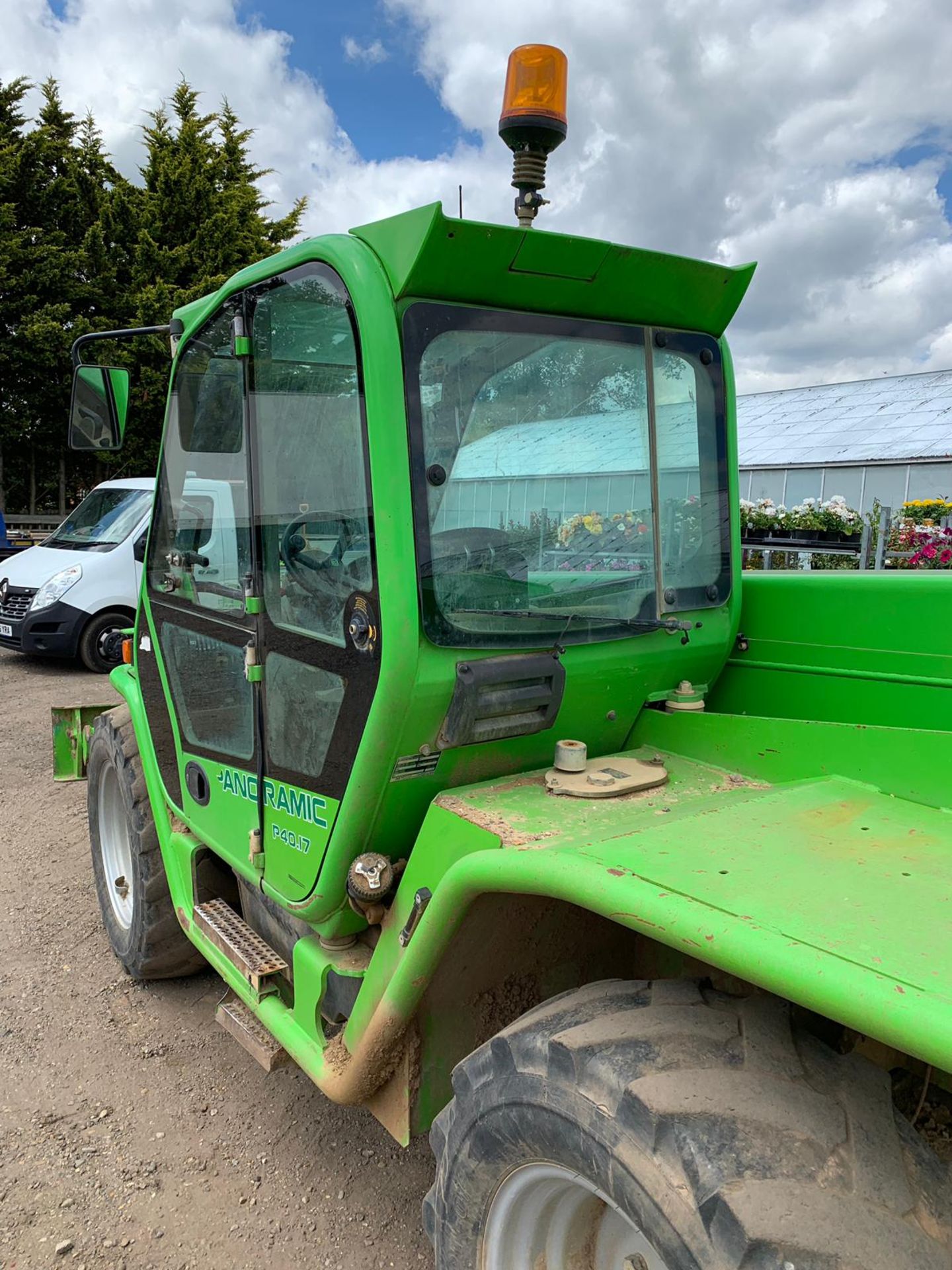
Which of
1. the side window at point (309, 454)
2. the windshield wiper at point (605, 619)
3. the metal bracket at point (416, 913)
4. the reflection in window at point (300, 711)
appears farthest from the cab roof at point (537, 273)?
the metal bracket at point (416, 913)

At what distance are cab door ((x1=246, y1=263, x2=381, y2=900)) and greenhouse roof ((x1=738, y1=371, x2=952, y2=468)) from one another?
17.7m

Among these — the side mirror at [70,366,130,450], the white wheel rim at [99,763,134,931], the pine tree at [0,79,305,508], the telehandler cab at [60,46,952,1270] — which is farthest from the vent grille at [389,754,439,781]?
the pine tree at [0,79,305,508]

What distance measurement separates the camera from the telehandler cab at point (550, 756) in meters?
1.27

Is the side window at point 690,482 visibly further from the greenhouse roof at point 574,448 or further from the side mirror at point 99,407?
the side mirror at point 99,407

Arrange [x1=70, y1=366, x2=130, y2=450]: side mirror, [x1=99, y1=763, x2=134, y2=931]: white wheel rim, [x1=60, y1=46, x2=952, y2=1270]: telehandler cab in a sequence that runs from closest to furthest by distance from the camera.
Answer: [x1=60, y1=46, x2=952, y2=1270]: telehandler cab
[x1=70, y1=366, x2=130, y2=450]: side mirror
[x1=99, y1=763, x2=134, y2=931]: white wheel rim

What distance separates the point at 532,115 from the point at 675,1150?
2.17m

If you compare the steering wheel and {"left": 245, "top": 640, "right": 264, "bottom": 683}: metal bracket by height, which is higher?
the steering wheel

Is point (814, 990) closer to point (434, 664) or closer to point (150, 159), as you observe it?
point (434, 664)

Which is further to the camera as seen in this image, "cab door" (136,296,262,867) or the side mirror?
the side mirror

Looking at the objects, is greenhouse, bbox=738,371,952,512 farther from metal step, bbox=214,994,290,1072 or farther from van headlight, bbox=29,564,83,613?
metal step, bbox=214,994,290,1072

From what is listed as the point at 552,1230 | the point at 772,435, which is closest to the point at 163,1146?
the point at 552,1230

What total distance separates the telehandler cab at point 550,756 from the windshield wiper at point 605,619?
0.01 m

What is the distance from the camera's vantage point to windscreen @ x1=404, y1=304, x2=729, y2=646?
1.92 metres

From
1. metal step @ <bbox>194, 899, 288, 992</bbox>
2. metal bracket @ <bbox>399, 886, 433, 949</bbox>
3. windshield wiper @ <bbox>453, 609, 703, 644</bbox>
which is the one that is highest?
windshield wiper @ <bbox>453, 609, 703, 644</bbox>
